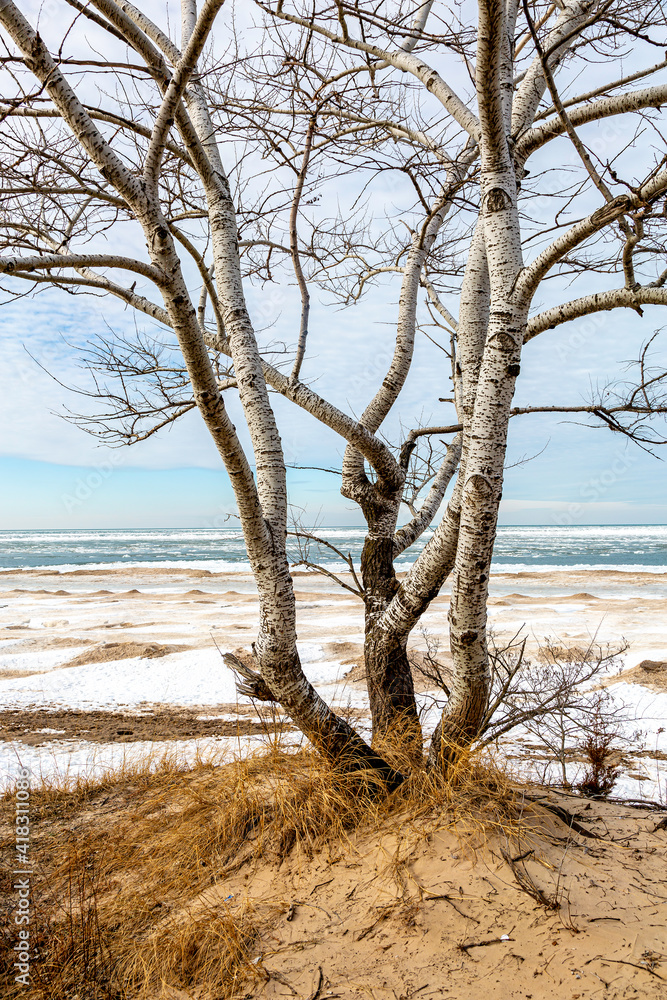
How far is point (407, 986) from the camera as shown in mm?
2021

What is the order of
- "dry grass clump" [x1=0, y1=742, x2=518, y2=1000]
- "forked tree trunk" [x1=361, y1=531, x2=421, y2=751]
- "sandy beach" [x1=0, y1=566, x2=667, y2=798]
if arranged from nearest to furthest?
"dry grass clump" [x1=0, y1=742, x2=518, y2=1000], "forked tree trunk" [x1=361, y1=531, x2=421, y2=751], "sandy beach" [x1=0, y1=566, x2=667, y2=798]

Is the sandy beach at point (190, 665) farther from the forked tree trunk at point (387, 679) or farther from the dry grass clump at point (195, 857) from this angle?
the dry grass clump at point (195, 857)

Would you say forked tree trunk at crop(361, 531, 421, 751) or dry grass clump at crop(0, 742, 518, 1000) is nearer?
dry grass clump at crop(0, 742, 518, 1000)

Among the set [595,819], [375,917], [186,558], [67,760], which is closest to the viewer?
[375,917]

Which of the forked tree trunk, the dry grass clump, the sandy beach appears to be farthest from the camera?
the sandy beach

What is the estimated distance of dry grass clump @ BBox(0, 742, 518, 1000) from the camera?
230cm

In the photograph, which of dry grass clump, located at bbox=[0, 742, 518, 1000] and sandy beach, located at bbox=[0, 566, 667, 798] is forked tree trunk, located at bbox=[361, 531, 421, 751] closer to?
sandy beach, located at bbox=[0, 566, 667, 798]

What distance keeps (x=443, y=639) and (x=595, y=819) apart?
7.23m

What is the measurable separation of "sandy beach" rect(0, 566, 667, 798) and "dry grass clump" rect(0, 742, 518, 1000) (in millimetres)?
488

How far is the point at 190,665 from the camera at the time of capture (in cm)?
855

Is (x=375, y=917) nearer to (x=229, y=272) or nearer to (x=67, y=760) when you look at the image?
(x=229, y=272)

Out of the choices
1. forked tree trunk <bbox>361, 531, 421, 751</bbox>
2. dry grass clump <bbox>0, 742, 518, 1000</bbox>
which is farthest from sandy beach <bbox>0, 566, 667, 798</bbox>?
dry grass clump <bbox>0, 742, 518, 1000</bbox>

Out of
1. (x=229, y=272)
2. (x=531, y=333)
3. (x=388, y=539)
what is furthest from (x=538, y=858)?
(x=229, y=272)

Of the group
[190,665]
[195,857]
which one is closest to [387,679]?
[195,857]
